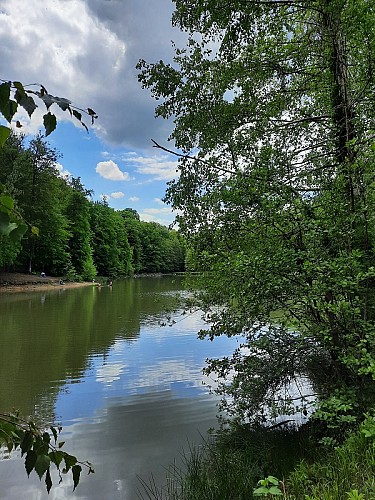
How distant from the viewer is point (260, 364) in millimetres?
4340

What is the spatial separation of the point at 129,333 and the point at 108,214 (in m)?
43.8

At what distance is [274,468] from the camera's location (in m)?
3.85

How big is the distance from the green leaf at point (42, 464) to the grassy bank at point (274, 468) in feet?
4.26

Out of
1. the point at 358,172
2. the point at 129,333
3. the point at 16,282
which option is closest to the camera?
the point at 358,172

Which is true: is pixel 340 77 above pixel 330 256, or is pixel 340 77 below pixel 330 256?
above

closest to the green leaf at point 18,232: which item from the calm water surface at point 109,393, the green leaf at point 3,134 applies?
the green leaf at point 3,134

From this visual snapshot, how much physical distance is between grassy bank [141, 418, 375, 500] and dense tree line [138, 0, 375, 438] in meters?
0.28

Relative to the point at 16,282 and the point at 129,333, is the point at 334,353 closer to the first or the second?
the point at 129,333

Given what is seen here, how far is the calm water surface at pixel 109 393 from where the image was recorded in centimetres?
436

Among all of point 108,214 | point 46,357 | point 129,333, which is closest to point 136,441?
point 46,357

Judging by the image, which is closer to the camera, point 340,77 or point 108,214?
point 340,77

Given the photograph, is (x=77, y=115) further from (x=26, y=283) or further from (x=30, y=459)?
(x=26, y=283)

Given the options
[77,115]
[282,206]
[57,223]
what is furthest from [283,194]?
[57,223]

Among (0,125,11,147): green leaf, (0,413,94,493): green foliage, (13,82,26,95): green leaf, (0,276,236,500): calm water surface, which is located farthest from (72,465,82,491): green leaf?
(0,276,236,500): calm water surface
